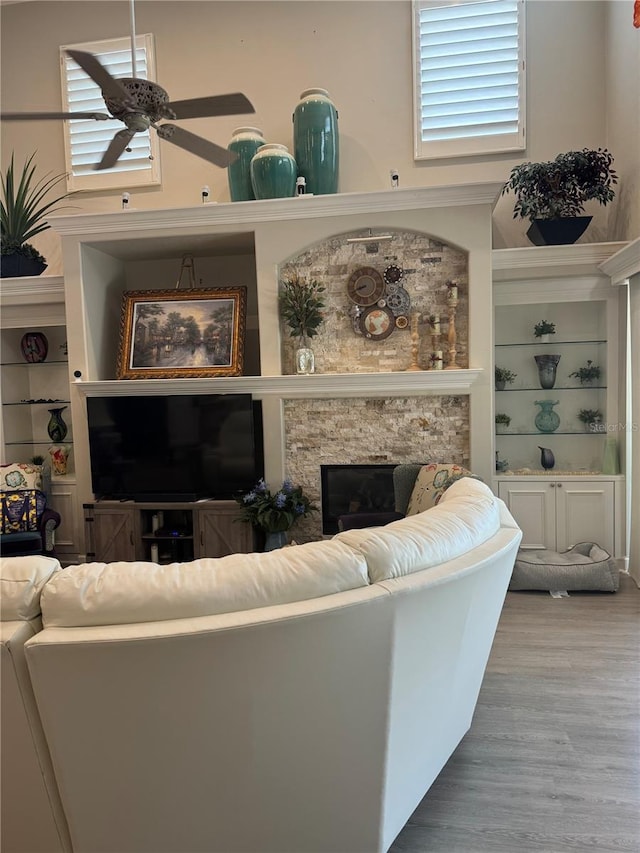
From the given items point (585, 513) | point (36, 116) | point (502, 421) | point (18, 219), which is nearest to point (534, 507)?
point (585, 513)

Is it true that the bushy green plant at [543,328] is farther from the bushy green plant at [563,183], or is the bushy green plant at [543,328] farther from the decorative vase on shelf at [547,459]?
the decorative vase on shelf at [547,459]

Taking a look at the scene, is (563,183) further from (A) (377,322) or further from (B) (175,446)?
(B) (175,446)

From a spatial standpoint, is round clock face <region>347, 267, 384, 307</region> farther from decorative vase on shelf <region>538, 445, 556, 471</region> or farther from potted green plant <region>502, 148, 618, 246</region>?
decorative vase on shelf <region>538, 445, 556, 471</region>

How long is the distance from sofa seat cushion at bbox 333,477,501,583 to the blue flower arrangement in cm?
241

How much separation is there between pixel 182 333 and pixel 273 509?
1737mm

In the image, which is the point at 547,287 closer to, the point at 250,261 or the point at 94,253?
the point at 250,261

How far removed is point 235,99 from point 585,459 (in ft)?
12.2

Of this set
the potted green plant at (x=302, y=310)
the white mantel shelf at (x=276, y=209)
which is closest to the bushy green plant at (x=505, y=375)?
the white mantel shelf at (x=276, y=209)

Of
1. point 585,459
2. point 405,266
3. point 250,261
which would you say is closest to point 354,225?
point 405,266

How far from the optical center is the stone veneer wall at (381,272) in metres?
4.41

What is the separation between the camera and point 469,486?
97.5 inches

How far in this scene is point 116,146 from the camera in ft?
9.68

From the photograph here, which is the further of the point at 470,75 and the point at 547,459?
the point at 470,75

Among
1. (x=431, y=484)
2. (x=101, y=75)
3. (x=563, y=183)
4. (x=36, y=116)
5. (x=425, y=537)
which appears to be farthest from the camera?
(x=563, y=183)
